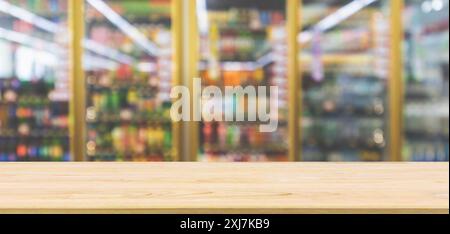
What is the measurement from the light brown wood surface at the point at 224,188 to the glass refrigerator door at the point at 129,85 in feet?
10.4

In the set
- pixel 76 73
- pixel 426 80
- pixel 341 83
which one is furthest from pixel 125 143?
pixel 426 80

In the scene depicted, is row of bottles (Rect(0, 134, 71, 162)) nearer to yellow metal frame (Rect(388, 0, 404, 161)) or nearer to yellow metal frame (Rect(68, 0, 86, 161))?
yellow metal frame (Rect(68, 0, 86, 161))

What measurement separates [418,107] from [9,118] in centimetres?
334

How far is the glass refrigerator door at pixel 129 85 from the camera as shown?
4.30 meters

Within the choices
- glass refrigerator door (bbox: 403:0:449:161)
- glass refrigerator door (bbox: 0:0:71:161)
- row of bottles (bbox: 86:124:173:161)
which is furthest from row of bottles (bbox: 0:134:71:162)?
glass refrigerator door (bbox: 403:0:449:161)

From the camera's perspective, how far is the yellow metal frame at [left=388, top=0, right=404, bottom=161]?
401cm

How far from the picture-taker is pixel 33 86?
4.40m

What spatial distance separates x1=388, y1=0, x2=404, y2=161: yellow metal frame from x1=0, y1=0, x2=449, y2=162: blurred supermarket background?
0.37 ft

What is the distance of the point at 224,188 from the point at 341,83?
3.70 meters

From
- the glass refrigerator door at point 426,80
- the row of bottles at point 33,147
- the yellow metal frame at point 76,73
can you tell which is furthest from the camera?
the row of bottles at point 33,147

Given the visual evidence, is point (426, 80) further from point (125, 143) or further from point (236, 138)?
point (125, 143)

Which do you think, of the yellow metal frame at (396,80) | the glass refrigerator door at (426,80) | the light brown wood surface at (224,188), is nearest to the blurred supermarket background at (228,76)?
the glass refrigerator door at (426,80)

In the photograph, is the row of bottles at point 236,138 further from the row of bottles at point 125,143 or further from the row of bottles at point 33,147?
the row of bottles at point 33,147

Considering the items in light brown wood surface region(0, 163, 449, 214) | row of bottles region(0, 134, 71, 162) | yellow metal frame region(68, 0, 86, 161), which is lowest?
row of bottles region(0, 134, 71, 162)
